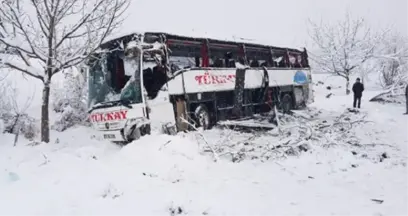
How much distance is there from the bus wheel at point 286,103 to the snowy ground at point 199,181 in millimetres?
7894

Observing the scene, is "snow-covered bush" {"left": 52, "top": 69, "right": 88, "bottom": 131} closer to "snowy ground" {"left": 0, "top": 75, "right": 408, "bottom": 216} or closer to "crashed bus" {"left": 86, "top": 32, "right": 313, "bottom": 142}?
"crashed bus" {"left": 86, "top": 32, "right": 313, "bottom": 142}

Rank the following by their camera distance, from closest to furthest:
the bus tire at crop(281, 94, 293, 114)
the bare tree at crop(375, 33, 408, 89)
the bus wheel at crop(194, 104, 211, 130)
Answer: the bus wheel at crop(194, 104, 211, 130)
the bus tire at crop(281, 94, 293, 114)
the bare tree at crop(375, 33, 408, 89)

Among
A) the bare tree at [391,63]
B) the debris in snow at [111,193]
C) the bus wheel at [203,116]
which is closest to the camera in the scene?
the debris in snow at [111,193]

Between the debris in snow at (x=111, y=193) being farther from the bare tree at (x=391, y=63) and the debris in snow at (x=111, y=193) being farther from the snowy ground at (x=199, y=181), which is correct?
the bare tree at (x=391, y=63)

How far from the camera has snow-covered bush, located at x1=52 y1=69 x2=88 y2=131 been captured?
17.4 m

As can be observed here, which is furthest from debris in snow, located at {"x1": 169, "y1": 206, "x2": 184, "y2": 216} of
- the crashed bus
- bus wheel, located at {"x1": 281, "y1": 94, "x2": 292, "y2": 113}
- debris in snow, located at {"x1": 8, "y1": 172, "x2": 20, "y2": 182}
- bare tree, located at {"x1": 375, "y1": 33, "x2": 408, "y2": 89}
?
bare tree, located at {"x1": 375, "y1": 33, "x2": 408, "y2": 89}

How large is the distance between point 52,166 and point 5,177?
71cm

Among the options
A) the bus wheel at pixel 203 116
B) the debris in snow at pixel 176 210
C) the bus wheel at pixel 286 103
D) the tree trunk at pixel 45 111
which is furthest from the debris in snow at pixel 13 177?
the bus wheel at pixel 286 103

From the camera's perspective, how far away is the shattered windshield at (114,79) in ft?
30.9

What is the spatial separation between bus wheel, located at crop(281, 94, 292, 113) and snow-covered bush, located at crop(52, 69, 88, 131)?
874 centimetres

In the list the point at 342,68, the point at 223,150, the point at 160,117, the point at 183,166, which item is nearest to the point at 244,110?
the point at 160,117

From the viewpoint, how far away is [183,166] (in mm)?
6520

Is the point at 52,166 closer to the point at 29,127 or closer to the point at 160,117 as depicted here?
the point at 160,117

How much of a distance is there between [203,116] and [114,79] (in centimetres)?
313
